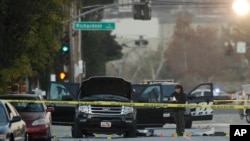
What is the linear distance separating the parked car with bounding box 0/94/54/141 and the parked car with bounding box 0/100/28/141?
3735 millimetres

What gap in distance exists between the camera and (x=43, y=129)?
2525 centimetres

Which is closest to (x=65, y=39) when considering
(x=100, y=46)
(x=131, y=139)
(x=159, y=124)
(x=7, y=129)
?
(x=159, y=124)

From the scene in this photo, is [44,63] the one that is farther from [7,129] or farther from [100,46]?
[100,46]

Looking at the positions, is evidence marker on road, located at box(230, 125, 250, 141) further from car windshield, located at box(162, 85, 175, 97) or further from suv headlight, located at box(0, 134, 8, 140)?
car windshield, located at box(162, 85, 175, 97)

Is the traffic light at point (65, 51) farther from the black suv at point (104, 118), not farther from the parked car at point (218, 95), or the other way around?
the black suv at point (104, 118)

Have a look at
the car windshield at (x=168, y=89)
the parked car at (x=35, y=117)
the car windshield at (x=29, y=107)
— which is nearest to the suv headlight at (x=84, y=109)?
the parked car at (x=35, y=117)

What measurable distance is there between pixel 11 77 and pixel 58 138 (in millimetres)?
2580

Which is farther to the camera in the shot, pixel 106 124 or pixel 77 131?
pixel 77 131

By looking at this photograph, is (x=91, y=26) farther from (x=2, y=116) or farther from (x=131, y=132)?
(x=2, y=116)

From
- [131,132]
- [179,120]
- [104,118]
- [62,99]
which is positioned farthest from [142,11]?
[104,118]

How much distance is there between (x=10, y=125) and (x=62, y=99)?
11.0 m

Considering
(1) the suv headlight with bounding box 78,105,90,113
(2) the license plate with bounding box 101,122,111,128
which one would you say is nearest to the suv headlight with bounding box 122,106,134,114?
(2) the license plate with bounding box 101,122,111,128

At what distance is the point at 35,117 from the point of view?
25375mm

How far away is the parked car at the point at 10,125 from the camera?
18906 millimetres
